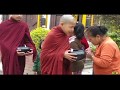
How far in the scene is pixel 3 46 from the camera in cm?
371

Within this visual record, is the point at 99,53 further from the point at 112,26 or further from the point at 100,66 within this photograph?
the point at 112,26

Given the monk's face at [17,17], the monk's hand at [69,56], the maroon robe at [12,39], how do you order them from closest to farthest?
the monk's hand at [69,56] → the monk's face at [17,17] → the maroon robe at [12,39]

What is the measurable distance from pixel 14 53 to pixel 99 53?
1169 millimetres

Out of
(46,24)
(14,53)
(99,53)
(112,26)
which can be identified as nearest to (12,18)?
(14,53)

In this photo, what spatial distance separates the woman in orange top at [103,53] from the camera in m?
2.89

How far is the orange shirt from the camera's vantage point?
2887 millimetres

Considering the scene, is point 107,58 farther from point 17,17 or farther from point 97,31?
point 17,17

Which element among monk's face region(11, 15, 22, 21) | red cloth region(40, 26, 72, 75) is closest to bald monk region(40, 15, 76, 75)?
red cloth region(40, 26, 72, 75)

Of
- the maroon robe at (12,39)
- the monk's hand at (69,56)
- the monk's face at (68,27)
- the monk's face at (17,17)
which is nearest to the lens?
the monk's hand at (69,56)

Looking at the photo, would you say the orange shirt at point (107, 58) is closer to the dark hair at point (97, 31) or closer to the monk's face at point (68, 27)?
the dark hair at point (97, 31)

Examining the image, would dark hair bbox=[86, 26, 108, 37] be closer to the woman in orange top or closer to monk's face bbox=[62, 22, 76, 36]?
the woman in orange top

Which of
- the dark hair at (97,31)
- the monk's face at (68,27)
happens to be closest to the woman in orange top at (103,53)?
the dark hair at (97,31)
